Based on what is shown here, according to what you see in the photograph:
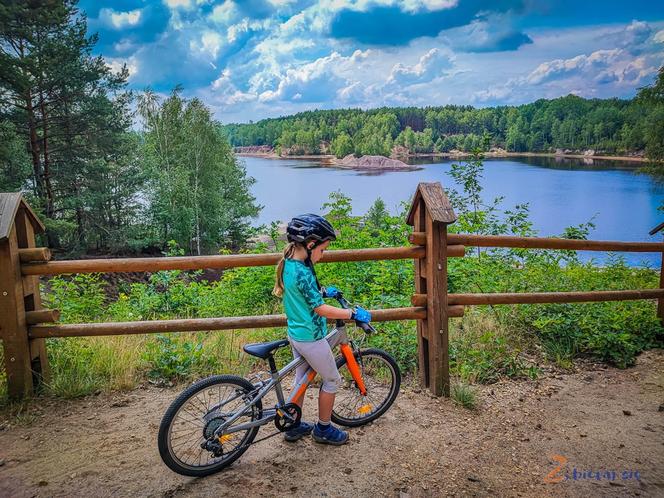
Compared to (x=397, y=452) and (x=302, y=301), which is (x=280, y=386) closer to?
(x=302, y=301)

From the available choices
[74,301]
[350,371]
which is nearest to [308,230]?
[350,371]

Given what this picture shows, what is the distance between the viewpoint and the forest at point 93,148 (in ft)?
63.6

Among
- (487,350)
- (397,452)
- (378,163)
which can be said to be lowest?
(397,452)

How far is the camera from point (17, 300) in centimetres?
366

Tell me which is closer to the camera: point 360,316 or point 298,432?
point 360,316

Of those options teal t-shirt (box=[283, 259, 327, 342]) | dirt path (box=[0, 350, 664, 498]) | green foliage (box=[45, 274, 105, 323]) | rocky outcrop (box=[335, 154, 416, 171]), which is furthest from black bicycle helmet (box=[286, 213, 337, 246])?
rocky outcrop (box=[335, 154, 416, 171])

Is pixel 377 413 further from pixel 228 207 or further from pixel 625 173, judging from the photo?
pixel 625 173

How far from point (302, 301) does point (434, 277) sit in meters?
1.42

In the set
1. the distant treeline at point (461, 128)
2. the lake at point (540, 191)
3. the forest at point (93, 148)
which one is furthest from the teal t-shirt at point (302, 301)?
the distant treeline at point (461, 128)

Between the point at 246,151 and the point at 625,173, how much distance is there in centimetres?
6306

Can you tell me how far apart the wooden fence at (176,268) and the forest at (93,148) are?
630 inches

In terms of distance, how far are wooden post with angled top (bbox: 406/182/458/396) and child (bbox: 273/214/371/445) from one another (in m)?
1.15

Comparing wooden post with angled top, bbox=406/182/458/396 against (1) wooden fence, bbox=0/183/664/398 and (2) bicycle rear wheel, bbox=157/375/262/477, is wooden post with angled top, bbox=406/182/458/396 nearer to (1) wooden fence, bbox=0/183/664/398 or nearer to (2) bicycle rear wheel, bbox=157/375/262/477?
(1) wooden fence, bbox=0/183/664/398

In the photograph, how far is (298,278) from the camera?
2.92m
